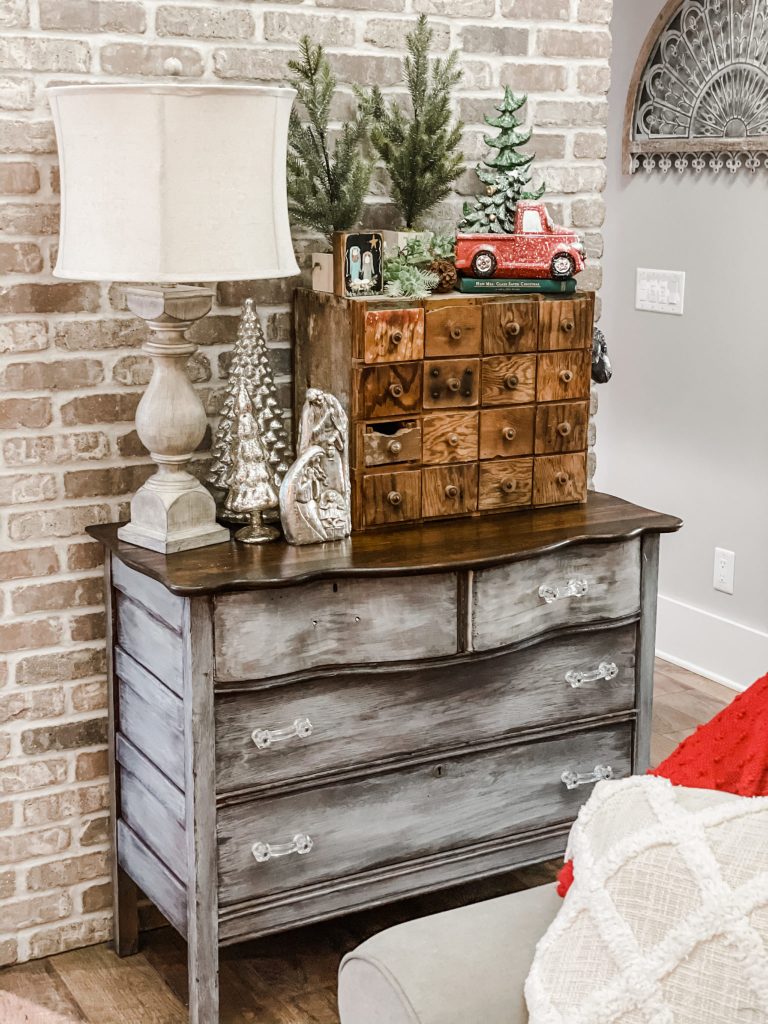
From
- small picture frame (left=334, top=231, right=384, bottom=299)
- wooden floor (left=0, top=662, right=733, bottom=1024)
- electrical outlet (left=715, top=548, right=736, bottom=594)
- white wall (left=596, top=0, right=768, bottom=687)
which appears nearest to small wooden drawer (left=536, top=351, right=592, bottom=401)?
small picture frame (left=334, top=231, right=384, bottom=299)

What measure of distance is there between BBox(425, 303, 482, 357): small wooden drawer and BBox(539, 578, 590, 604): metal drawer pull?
18.1 inches

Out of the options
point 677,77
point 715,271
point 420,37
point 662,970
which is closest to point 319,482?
point 420,37

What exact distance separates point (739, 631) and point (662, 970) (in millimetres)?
2878

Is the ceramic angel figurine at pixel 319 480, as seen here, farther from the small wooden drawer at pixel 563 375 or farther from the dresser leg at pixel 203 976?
the dresser leg at pixel 203 976

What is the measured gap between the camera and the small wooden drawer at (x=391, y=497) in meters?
2.35

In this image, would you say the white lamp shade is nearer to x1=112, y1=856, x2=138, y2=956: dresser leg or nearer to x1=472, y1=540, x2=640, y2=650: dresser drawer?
x1=472, y1=540, x2=640, y2=650: dresser drawer

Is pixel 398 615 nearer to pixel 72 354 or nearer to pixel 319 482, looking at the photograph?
pixel 319 482

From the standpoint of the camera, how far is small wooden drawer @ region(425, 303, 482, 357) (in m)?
2.34

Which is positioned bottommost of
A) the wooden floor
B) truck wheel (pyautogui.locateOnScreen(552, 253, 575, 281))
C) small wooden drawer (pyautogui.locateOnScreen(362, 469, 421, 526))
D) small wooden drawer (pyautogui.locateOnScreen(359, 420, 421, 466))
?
the wooden floor

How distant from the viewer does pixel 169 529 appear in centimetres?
217

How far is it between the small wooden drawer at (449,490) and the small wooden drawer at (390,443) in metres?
0.05

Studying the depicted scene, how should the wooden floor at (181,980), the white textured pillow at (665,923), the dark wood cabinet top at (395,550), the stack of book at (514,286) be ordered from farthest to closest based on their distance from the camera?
the stack of book at (514,286) → the wooden floor at (181,980) → the dark wood cabinet top at (395,550) → the white textured pillow at (665,923)

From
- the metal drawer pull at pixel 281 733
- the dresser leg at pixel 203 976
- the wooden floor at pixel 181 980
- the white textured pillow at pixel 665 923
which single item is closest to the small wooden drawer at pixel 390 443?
the metal drawer pull at pixel 281 733

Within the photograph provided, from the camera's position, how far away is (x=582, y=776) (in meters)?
2.49
